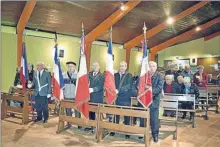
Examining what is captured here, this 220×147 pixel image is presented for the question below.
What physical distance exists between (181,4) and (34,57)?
5.89 m

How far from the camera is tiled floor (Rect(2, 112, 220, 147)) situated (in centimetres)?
359

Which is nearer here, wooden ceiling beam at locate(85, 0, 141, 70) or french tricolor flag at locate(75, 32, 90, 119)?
french tricolor flag at locate(75, 32, 90, 119)

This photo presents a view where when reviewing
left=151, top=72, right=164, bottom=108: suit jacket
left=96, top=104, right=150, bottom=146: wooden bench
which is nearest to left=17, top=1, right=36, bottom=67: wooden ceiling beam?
left=96, top=104, right=150, bottom=146: wooden bench

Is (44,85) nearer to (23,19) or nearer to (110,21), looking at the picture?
(23,19)

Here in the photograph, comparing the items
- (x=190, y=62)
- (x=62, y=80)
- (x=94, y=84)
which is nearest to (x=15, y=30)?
(x=62, y=80)

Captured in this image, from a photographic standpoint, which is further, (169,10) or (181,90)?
(169,10)

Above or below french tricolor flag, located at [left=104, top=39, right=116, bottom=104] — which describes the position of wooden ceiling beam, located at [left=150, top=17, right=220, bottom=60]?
above

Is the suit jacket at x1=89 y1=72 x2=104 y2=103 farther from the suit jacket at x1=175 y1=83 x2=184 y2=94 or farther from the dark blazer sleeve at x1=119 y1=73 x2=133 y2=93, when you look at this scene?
the suit jacket at x1=175 y1=83 x2=184 y2=94

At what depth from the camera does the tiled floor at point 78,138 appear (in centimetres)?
359

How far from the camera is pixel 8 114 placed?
5.48 meters

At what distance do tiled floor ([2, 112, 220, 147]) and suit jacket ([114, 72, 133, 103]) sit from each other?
2.14 ft

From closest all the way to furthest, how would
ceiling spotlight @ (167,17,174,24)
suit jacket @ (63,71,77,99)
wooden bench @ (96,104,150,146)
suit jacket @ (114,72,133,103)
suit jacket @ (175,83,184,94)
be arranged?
1. wooden bench @ (96,104,150,146)
2. suit jacket @ (114,72,133,103)
3. suit jacket @ (63,71,77,99)
4. suit jacket @ (175,83,184,94)
5. ceiling spotlight @ (167,17,174,24)

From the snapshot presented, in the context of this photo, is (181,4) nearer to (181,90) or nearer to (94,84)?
(181,90)

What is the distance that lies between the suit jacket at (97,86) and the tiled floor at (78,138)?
64cm
